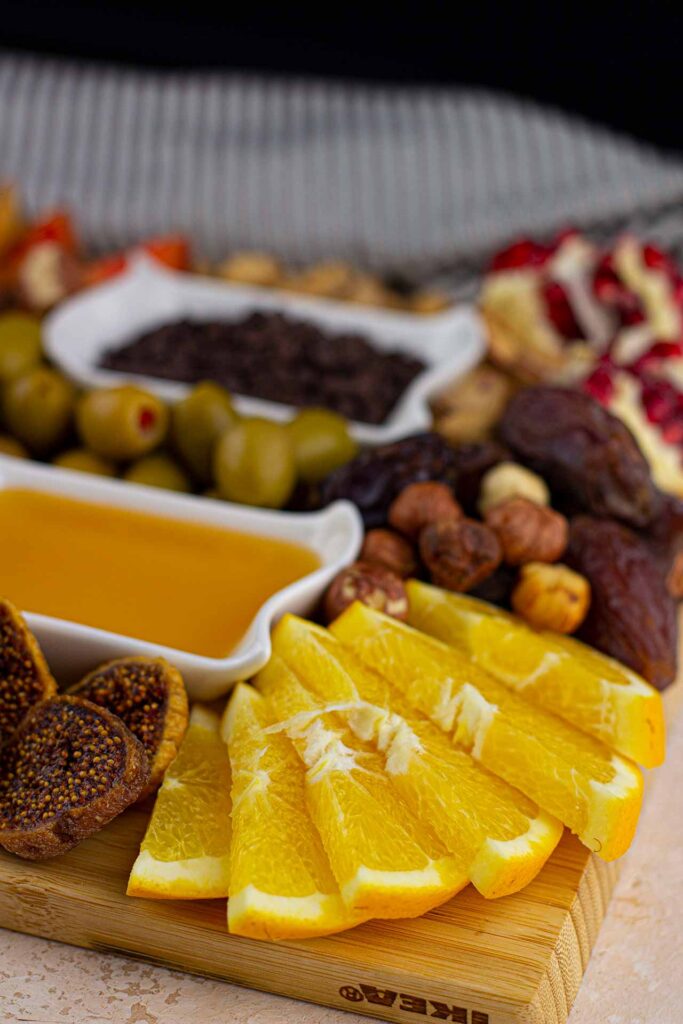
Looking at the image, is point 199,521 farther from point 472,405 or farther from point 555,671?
point 472,405

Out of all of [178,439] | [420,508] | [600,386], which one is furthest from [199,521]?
[600,386]

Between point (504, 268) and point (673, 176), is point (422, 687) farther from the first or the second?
point (673, 176)

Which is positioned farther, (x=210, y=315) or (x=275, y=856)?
(x=210, y=315)

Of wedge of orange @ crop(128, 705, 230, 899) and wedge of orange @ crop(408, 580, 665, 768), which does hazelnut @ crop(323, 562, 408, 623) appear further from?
wedge of orange @ crop(128, 705, 230, 899)

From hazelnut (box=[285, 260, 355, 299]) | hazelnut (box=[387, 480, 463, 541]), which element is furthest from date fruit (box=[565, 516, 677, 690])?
hazelnut (box=[285, 260, 355, 299])

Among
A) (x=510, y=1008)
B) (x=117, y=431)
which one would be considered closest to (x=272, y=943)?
(x=510, y=1008)

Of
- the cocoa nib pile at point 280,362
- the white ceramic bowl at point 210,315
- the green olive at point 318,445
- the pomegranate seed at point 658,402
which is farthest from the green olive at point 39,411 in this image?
the pomegranate seed at point 658,402
